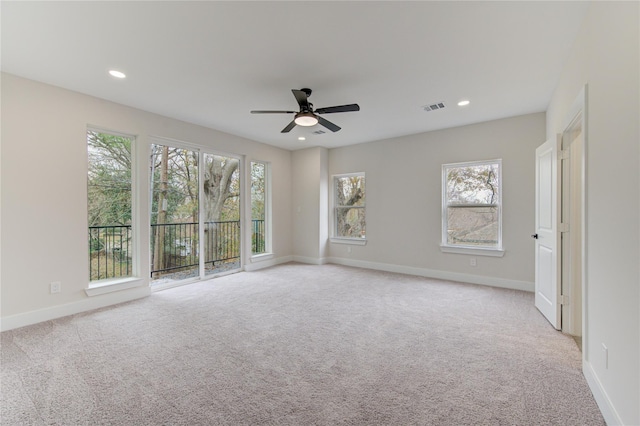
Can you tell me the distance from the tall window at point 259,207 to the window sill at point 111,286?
2.36 metres

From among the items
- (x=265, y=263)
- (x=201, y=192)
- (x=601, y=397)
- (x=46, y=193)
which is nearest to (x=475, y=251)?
(x=601, y=397)

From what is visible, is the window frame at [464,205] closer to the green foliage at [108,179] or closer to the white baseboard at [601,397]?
the white baseboard at [601,397]

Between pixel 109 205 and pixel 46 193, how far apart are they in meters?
0.69

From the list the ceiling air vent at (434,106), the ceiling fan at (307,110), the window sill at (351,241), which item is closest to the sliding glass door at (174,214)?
the ceiling fan at (307,110)

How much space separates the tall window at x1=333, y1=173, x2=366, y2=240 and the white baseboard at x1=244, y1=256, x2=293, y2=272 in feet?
4.29

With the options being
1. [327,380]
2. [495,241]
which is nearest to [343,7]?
[327,380]

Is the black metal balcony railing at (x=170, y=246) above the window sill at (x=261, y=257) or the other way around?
above

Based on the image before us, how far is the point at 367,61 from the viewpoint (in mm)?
2750

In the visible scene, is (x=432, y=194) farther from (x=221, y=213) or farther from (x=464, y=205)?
(x=221, y=213)

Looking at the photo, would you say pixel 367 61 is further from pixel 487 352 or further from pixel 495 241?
pixel 495 241

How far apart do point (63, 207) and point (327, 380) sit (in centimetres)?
356

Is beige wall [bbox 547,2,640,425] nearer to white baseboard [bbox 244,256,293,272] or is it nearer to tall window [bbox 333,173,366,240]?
tall window [bbox 333,173,366,240]

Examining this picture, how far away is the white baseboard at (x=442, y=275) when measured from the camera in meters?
4.38

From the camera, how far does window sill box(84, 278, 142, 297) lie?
3.57 meters
